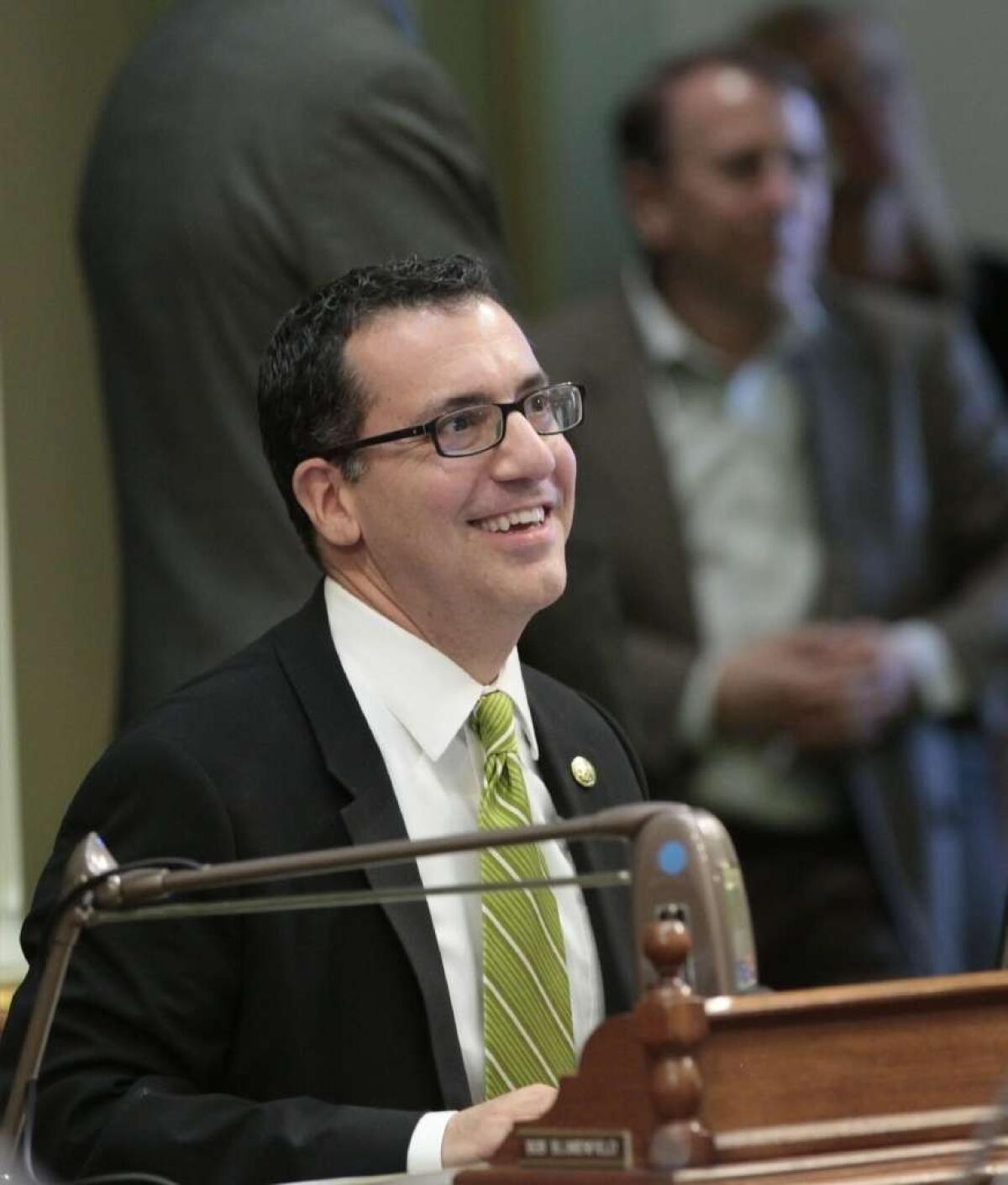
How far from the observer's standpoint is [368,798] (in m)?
2.54

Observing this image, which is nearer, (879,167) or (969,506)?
(969,506)

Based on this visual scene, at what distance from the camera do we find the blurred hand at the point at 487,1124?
2121mm

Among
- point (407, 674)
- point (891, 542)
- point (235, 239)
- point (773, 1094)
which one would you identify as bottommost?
point (773, 1094)

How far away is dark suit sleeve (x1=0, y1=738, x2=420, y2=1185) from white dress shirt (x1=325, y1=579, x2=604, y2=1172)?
0.40 feet

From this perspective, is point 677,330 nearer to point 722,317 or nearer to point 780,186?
point 722,317

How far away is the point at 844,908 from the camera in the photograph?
16.6 feet

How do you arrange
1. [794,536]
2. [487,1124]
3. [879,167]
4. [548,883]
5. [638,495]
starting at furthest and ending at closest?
[879,167] → [794,536] → [638,495] → [487,1124] → [548,883]

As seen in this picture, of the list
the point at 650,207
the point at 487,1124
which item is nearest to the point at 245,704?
the point at 487,1124

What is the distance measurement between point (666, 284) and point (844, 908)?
1.18 meters

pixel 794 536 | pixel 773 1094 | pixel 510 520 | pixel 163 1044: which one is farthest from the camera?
pixel 794 536

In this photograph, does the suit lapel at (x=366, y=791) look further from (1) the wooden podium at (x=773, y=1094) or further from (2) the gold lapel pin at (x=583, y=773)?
(1) the wooden podium at (x=773, y=1094)

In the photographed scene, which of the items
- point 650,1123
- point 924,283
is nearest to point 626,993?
point 650,1123

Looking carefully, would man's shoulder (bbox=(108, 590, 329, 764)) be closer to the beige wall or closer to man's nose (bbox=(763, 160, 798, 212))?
the beige wall

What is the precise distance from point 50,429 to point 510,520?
216 centimetres
